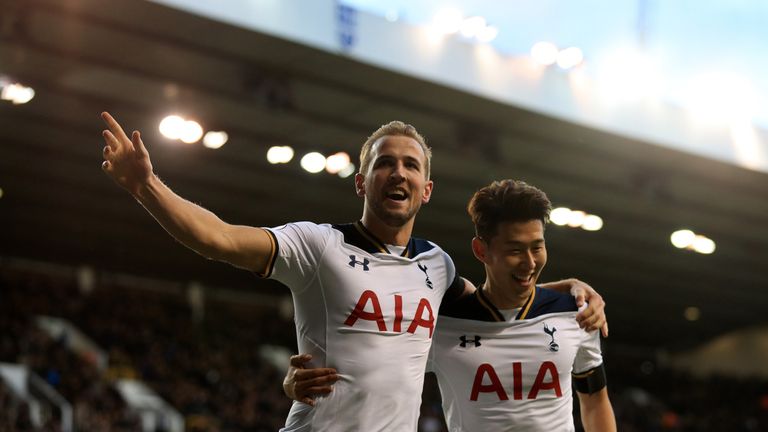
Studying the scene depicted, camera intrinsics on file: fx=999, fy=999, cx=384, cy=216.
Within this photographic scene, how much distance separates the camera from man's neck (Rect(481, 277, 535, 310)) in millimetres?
5207

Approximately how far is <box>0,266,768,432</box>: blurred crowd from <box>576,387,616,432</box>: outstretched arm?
1549cm

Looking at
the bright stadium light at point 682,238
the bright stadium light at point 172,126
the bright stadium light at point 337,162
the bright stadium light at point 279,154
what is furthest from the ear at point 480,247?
the bright stadium light at point 682,238

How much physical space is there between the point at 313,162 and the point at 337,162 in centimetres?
57

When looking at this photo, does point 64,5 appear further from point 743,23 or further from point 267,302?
point 267,302

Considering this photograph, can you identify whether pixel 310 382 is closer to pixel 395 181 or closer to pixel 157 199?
pixel 395 181

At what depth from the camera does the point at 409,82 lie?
Result: 18547 mm

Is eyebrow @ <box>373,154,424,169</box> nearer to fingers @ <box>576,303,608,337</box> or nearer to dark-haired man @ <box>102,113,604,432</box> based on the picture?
dark-haired man @ <box>102,113,604,432</box>

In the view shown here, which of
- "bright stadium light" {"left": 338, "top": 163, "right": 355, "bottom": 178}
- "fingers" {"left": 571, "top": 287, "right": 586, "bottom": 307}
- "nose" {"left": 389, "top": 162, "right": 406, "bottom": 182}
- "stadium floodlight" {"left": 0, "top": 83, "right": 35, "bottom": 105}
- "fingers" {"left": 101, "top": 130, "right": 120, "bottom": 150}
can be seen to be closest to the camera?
"fingers" {"left": 101, "top": 130, "right": 120, "bottom": 150}

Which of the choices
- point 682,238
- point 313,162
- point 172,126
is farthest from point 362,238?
point 682,238

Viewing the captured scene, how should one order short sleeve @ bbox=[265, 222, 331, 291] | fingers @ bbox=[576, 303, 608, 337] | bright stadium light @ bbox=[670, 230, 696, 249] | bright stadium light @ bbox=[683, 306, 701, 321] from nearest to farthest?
1. short sleeve @ bbox=[265, 222, 331, 291]
2. fingers @ bbox=[576, 303, 608, 337]
3. bright stadium light @ bbox=[670, 230, 696, 249]
4. bright stadium light @ bbox=[683, 306, 701, 321]

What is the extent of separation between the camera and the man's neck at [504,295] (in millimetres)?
5207

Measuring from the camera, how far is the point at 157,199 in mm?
3637

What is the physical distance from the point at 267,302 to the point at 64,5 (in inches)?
1061

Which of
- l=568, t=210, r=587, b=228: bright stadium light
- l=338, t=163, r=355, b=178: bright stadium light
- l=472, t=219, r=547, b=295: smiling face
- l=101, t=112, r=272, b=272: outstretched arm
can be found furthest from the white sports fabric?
l=568, t=210, r=587, b=228: bright stadium light
